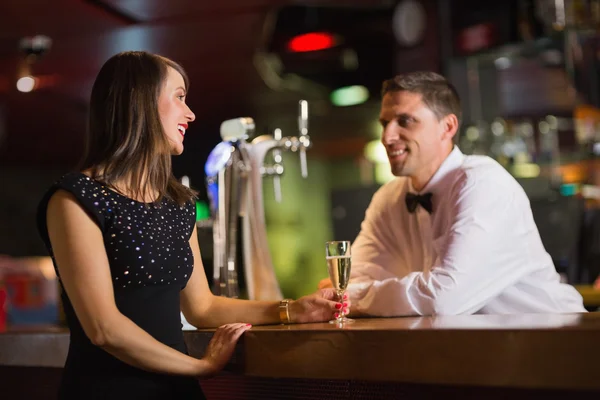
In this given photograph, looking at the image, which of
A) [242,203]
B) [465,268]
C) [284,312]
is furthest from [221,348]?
[242,203]

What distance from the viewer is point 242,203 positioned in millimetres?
2785

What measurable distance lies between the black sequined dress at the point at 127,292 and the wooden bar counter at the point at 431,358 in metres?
0.18

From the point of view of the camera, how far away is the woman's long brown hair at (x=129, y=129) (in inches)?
67.7

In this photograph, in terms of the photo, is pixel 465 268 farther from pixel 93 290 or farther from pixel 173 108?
pixel 93 290

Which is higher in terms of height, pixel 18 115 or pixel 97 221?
pixel 18 115

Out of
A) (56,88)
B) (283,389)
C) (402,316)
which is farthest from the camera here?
(56,88)

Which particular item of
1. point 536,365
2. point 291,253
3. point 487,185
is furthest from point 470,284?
point 291,253

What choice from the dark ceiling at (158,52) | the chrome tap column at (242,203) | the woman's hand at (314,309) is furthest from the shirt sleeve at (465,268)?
the dark ceiling at (158,52)

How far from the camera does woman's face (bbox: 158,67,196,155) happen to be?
179cm

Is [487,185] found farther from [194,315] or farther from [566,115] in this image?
[566,115]

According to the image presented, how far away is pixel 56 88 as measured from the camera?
7434 mm

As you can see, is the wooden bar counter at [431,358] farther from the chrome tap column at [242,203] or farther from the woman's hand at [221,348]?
the chrome tap column at [242,203]

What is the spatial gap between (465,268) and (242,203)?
916 mm

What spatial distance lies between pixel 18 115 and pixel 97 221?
7.18 metres
